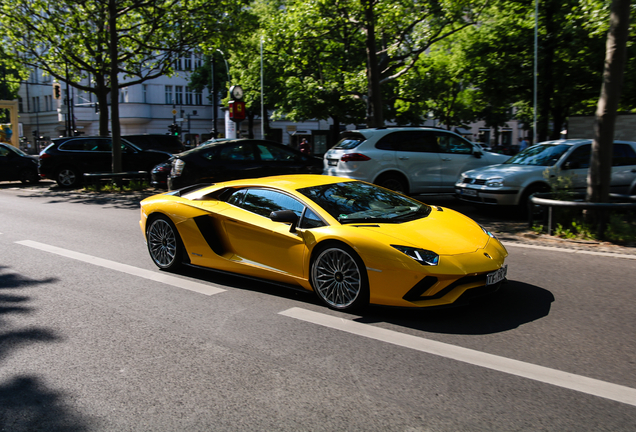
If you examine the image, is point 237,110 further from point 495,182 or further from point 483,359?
point 483,359

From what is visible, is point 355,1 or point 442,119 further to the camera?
point 442,119

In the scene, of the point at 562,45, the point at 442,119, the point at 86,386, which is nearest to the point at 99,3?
the point at 562,45

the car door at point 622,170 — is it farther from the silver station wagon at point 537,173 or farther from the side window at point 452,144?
the side window at point 452,144

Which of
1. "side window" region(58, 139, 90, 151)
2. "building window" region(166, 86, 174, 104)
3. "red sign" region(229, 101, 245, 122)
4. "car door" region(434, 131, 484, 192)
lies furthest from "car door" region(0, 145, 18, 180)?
"building window" region(166, 86, 174, 104)

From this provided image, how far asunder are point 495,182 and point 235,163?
5863 mm

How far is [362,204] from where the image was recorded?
570 cm

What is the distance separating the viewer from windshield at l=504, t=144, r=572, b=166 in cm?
1127

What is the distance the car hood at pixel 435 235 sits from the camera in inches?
191

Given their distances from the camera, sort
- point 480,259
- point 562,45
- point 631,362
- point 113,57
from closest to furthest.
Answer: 1. point 631,362
2. point 480,259
3. point 113,57
4. point 562,45

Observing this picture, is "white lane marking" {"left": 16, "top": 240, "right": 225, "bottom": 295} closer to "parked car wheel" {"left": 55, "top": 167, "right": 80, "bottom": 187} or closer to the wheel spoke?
the wheel spoke

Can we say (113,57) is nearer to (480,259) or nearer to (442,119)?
(480,259)

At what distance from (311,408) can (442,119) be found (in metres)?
43.3

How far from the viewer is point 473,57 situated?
25.0m

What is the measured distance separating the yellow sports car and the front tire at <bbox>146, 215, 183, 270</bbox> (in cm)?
1
